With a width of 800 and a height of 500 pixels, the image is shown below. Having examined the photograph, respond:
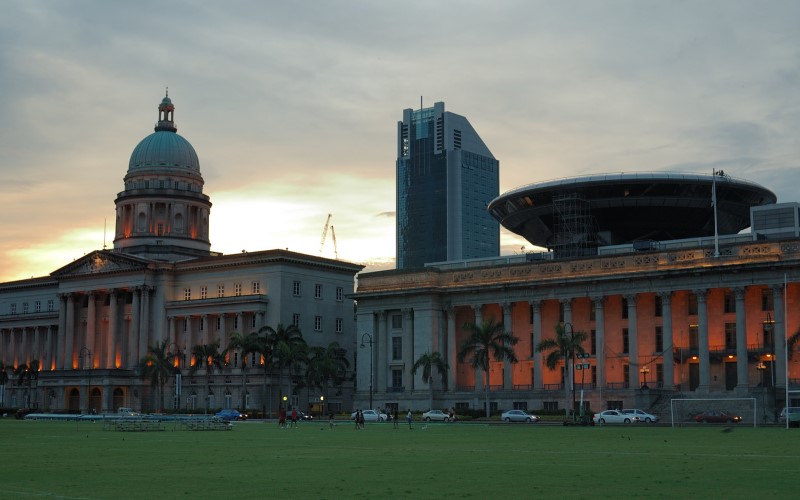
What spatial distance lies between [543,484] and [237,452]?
19.5 m

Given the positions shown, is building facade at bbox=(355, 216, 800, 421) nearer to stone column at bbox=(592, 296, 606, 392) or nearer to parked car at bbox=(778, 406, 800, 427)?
stone column at bbox=(592, 296, 606, 392)

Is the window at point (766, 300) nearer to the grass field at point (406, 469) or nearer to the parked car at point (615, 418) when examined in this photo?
the parked car at point (615, 418)

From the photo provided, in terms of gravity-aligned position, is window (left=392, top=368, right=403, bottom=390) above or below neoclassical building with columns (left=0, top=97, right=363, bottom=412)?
below

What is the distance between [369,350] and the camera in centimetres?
13238

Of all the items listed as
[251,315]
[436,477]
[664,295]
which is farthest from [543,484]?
[251,315]

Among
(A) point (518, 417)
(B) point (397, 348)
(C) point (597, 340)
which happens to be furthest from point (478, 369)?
(A) point (518, 417)

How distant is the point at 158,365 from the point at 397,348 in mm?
35200

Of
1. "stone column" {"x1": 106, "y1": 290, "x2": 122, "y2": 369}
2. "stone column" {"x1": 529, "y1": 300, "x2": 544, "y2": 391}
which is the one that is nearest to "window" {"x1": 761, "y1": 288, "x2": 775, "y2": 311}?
"stone column" {"x1": 529, "y1": 300, "x2": 544, "y2": 391}

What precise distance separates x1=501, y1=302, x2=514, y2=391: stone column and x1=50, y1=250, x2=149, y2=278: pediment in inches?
2383

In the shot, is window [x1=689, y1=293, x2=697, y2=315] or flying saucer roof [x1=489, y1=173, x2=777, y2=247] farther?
flying saucer roof [x1=489, y1=173, x2=777, y2=247]

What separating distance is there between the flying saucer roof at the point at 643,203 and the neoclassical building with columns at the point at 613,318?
1.11 metres

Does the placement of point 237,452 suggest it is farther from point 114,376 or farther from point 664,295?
point 114,376

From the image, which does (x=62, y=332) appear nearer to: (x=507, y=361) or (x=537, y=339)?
(x=507, y=361)

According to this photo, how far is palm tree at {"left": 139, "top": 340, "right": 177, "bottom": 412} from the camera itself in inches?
5630
